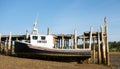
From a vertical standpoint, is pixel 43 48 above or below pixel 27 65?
above

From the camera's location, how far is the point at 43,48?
36.1 metres

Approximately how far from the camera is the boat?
119 ft

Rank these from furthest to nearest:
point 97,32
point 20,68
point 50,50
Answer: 1. point 97,32
2. point 50,50
3. point 20,68

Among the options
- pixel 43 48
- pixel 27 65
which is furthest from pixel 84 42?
pixel 27 65

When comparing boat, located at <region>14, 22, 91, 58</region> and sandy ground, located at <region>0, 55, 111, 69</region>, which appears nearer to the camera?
sandy ground, located at <region>0, 55, 111, 69</region>

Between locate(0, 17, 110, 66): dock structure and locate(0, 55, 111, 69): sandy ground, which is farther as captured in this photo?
locate(0, 17, 110, 66): dock structure

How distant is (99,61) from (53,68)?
10952mm

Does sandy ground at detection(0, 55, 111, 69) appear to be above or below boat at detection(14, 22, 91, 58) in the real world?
below

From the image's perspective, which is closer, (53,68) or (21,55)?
(53,68)

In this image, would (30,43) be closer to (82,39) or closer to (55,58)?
(55,58)

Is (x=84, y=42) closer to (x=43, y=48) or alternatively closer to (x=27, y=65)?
(x=43, y=48)

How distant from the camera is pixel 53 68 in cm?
2827

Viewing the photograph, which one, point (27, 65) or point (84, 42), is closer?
point (27, 65)

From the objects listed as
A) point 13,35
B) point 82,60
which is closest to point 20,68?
point 82,60
